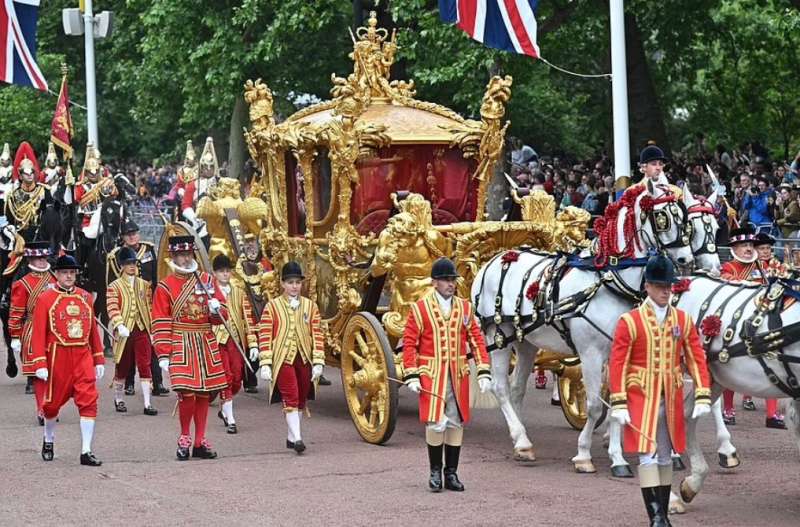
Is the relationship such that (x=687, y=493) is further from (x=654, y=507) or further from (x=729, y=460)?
(x=729, y=460)

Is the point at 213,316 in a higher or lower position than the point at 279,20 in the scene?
lower

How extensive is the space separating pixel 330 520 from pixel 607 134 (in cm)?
2257

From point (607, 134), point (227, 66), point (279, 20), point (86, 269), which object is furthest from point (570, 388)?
point (607, 134)

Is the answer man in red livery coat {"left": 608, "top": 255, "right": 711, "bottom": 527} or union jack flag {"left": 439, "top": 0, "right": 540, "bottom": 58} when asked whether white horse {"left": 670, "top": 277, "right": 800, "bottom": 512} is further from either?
union jack flag {"left": 439, "top": 0, "right": 540, "bottom": 58}

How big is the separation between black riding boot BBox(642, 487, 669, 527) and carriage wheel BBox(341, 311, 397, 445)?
3.57 meters

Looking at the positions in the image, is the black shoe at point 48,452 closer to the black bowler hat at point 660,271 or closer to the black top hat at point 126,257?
the black top hat at point 126,257

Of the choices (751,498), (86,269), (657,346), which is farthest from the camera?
(86,269)

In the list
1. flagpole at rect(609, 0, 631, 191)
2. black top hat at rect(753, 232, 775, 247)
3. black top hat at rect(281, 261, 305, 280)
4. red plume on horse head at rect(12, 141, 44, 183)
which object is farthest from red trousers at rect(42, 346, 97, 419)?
flagpole at rect(609, 0, 631, 191)

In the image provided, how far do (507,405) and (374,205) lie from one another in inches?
111

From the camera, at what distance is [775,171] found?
23297 mm

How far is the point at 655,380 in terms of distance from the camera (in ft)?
30.2

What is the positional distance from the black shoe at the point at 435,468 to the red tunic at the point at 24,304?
4.26m

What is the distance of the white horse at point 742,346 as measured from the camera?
9.53 metres

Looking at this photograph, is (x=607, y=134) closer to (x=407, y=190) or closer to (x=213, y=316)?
(x=407, y=190)
